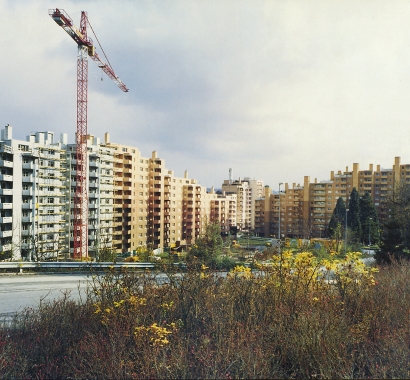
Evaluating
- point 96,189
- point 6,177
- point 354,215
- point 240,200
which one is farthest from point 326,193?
point 6,177

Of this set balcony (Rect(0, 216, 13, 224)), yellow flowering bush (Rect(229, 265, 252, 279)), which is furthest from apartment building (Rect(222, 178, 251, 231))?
yellow flowering bush (Rect(229, 265, 252, 279))

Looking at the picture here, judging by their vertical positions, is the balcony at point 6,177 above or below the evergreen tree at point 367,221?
above

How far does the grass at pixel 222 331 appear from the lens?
4.09 m

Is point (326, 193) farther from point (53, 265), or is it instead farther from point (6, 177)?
point (53, 265)

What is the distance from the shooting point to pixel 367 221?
44.0 meters

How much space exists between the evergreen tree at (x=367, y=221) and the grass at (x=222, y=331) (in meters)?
40.4

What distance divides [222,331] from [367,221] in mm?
43794

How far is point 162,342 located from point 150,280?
7.10ft

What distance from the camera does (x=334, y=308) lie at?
552 centimetres

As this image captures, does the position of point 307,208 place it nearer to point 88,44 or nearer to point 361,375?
point 88,44

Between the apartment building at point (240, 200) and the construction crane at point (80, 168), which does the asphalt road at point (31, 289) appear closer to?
the construction crane at point (80, 168)

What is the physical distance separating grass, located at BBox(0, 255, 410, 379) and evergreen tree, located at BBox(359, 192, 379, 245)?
4038cm

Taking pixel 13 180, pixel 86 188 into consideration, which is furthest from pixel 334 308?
pixel 86 188

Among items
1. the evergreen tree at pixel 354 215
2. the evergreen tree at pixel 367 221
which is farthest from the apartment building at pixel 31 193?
the evergreen tree at pixel 367 221
